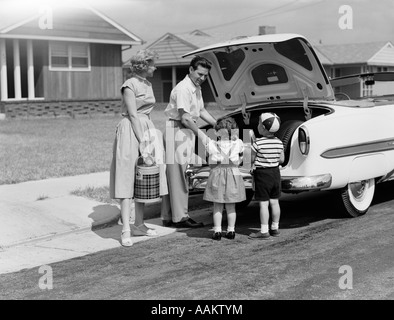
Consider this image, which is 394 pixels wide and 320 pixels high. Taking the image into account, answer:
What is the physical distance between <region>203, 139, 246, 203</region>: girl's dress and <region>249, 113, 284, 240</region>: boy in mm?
186

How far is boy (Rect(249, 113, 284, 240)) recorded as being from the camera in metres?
6.45

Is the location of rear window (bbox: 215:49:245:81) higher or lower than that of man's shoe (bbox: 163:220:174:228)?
higher

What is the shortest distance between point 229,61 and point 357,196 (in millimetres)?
2290

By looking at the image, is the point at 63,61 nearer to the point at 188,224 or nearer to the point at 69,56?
the point at 69,56

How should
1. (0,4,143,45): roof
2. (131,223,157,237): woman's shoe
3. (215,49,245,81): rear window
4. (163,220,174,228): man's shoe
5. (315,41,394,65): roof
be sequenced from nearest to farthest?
(131,223,157,237): woman's shoe
(163,220,174,228): man's shoe
(215,49,245,81): rear window
(0,4,143,45): roof
(315,41,394,65): roof

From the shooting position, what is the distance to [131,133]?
6469mm

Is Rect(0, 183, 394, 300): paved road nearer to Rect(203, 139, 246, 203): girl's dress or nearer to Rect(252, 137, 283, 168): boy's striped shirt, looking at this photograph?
Rect(203, 139, 246, 203): girl's dress

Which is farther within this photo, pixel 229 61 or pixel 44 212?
pixel 229 61

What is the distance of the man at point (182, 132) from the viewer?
6875 millimetres

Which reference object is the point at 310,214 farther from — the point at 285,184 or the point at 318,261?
the point at 318,261

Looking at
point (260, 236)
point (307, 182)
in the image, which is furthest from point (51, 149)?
point (307, 182)

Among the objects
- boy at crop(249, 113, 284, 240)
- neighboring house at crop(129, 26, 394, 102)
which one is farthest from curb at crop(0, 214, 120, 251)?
neighboring house at crop(129, 26, 394, 102)
